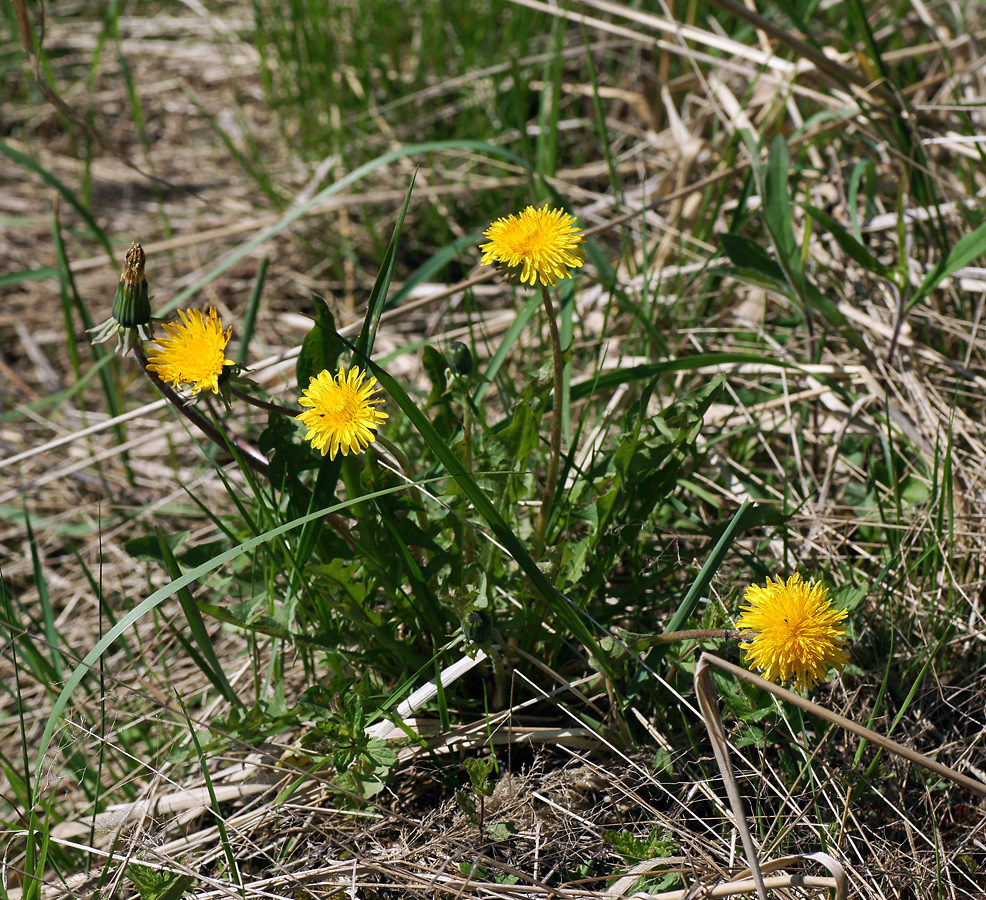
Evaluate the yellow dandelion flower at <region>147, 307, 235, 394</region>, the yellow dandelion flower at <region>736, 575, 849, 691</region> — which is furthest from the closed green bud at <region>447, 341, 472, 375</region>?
the yellow dandelion flower at <region>736, 575, 849, 691</region>

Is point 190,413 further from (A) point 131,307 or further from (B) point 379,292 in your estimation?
(B) point 379,292

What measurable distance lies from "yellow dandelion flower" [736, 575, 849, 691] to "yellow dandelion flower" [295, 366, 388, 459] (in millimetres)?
595

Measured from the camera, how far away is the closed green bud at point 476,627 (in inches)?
45.4

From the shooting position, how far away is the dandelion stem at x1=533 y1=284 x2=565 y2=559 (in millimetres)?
1200

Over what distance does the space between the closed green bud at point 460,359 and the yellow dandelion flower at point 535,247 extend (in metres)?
0.17

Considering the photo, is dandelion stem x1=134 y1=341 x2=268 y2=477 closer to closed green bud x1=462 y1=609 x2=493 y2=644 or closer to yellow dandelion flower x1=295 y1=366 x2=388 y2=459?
yellow dandelion flower x1=295 y1=366 x2=388 y2=459

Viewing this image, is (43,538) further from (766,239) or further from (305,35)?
(766,239)

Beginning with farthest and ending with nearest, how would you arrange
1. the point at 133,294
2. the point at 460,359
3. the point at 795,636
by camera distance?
the point at 460,359
the point at 133,294
the point at 795,636

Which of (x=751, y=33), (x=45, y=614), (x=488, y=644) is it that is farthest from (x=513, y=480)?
(x=751, y=33)

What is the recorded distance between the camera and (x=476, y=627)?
1.16 metres

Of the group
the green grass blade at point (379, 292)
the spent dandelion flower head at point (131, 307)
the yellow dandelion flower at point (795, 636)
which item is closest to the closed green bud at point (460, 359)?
the green grass blade at point (379, 292)

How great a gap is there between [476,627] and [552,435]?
35cm

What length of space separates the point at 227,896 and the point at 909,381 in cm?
176

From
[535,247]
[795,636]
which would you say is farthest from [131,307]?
[795,636]
